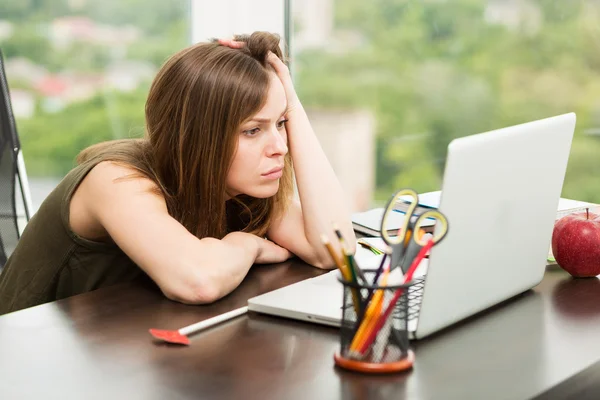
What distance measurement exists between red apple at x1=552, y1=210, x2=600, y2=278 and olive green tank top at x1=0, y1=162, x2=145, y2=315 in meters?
0.78

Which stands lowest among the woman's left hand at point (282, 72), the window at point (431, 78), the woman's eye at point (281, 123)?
the window at point (431, 78)

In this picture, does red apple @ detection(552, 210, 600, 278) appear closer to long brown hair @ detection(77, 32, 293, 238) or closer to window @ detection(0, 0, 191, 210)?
long brown hair @ detection(77, 32, 293, 238)

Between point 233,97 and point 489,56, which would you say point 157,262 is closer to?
point 233,97

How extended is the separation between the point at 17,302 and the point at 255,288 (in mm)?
511

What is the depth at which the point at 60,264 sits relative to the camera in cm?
171

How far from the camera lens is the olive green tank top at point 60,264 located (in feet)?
5.60

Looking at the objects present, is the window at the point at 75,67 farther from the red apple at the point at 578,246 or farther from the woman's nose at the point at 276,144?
the red apple at the point at 578,246

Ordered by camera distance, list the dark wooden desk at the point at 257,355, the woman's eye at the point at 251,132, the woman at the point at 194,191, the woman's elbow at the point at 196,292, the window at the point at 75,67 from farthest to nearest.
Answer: the window at the point at 75,67 < the woman's eye at the point at 251,132 < the woman at the point at 194,191 < the woman's elbow at the point at 196,292 < the dark wooden desk at the point at 257,355

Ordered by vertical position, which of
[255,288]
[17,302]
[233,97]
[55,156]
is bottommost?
[55,156]

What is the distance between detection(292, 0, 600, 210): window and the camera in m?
3.25

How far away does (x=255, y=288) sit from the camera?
1.51 meters

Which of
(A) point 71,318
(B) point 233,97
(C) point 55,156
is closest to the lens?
(A) point 71,318

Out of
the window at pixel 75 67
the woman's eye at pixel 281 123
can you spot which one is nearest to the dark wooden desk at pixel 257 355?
the woman's eye at pixel 281 123

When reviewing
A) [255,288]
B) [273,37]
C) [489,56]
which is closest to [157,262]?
[255,288]
